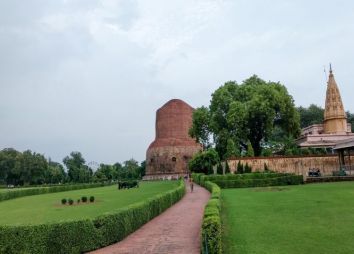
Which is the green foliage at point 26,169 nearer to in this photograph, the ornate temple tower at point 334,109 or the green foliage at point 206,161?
the green foliage at point 206,161

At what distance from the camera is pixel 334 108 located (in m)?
44.5

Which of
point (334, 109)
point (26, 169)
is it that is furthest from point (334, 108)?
point (26, 169)

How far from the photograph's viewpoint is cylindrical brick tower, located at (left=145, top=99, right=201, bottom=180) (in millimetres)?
64062

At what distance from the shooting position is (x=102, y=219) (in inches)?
418

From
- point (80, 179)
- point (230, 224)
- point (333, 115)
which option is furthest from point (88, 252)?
point (80, 179)

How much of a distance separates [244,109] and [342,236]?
27661 millimetres

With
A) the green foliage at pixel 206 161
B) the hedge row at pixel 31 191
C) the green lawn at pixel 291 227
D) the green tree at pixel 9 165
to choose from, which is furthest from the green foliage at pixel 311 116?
the green lawn at pixel 291 227

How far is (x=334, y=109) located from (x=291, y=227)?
37354 millimetres

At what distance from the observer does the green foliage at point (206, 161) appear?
39.9 metres

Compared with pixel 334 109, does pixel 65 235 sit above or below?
below

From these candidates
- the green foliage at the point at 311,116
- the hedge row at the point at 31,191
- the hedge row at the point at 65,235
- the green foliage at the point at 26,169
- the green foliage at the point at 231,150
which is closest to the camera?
the hedge row at the point at 65,235

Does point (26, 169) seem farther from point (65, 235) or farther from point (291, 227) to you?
point (291, 227)

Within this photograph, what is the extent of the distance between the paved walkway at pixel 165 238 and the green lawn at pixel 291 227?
3.09ft

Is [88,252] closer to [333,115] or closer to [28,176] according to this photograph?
[333,115]
